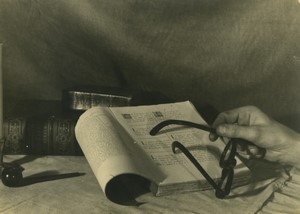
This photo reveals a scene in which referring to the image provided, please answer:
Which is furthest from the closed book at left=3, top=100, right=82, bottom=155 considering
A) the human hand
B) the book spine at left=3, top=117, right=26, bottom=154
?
the human hand

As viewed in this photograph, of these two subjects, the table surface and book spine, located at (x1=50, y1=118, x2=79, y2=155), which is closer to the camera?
the table surface

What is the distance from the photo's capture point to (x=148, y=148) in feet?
2.93

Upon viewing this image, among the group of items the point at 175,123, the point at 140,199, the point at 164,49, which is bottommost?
the point at 140,199

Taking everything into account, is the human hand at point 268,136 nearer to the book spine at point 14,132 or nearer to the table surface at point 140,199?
the table surface at point 140,199

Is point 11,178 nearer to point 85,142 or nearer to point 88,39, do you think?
point 85,142

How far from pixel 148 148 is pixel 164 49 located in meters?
0.42

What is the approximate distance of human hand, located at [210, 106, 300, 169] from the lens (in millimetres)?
915

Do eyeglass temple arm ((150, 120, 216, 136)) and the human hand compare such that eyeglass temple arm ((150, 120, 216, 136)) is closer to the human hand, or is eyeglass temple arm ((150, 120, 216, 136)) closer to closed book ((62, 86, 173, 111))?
the human hand

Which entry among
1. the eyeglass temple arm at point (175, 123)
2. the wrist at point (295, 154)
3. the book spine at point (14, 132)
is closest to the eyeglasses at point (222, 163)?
the eyeglass temple arm at point (175, 123)

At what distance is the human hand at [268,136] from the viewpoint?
3.00 ft

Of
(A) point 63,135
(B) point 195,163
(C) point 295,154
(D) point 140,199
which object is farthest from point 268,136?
(A) point 63,135

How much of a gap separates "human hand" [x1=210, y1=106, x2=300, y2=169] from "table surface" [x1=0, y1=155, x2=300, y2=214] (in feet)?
0.19

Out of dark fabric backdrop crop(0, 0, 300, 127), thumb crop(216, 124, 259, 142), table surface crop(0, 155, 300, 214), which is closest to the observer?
table surface crop(0, 155, 300, 214)

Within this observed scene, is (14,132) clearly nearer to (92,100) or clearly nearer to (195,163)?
(92,100)
